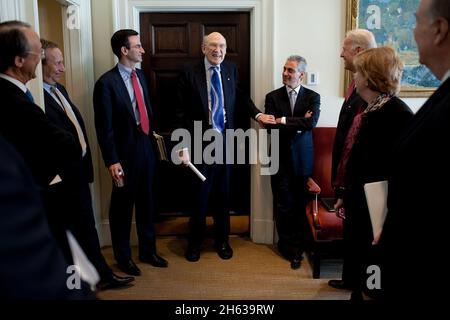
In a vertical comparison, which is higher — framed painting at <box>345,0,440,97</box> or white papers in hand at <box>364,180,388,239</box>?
framed painting at <box>345,0,440,97</box>

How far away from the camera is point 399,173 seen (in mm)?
1099

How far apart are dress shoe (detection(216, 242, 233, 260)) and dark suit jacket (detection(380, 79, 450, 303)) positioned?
2241mm

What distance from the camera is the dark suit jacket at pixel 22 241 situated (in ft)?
1.72

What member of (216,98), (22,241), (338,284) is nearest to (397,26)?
(216,98)

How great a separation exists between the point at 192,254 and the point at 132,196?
2.27 ft

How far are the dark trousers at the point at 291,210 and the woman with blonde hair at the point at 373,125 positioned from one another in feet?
3.31

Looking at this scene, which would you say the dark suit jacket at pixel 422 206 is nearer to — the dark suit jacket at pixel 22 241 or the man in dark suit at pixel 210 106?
the dark suit jacket at pixel 22 241

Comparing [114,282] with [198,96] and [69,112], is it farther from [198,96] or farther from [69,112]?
[198,96]

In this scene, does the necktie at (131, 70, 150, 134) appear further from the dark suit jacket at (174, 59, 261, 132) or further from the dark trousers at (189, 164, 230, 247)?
the dark trousers at (189, 164, 230, 247)

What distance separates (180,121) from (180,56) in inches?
25.8

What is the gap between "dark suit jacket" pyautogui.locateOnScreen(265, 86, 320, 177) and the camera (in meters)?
3.13

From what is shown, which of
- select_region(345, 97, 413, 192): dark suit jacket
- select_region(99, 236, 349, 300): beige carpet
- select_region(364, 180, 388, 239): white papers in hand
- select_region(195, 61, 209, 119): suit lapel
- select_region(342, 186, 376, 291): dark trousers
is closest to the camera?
select_region(364, 180, 388, 239): white papers in hand

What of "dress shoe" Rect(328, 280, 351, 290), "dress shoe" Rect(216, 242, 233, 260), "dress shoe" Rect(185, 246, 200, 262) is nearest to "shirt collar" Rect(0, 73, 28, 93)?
"dress shoe" Rect(185, 246, 200, 262)

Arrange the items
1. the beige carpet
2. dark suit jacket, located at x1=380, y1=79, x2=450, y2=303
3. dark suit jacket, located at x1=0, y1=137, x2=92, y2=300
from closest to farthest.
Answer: dark suit jacket, located at x1=0, y1=137, x2=92, y2=300 → dark suit jacket, located at x1=380, y1=79, x2=450, y2=303 → the beige carpet
